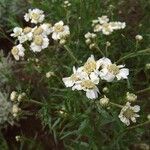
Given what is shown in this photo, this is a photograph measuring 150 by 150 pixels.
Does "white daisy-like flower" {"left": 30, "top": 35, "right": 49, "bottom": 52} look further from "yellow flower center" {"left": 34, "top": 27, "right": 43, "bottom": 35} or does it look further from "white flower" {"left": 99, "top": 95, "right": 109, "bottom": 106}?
"white flower" {"left": 99, "top": 95, "right": 109, "bottom": 106}

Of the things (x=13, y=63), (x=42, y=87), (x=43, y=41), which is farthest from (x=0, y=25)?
(x=43, y=41)

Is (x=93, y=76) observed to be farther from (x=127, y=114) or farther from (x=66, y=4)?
(x=66, y=4)

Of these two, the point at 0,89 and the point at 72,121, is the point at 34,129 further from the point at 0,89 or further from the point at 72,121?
the point at 72,121

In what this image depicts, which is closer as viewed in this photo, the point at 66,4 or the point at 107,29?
the point at 107,29

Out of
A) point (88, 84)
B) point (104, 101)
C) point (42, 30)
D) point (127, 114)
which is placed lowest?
point (127, 114)

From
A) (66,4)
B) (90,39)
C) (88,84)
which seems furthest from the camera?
(66,4)

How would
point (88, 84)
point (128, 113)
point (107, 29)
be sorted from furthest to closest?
1. point (107, 29)
2. point (128, 113)
3. point (88, 84)

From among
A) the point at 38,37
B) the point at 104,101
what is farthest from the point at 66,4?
the point at 104,101
